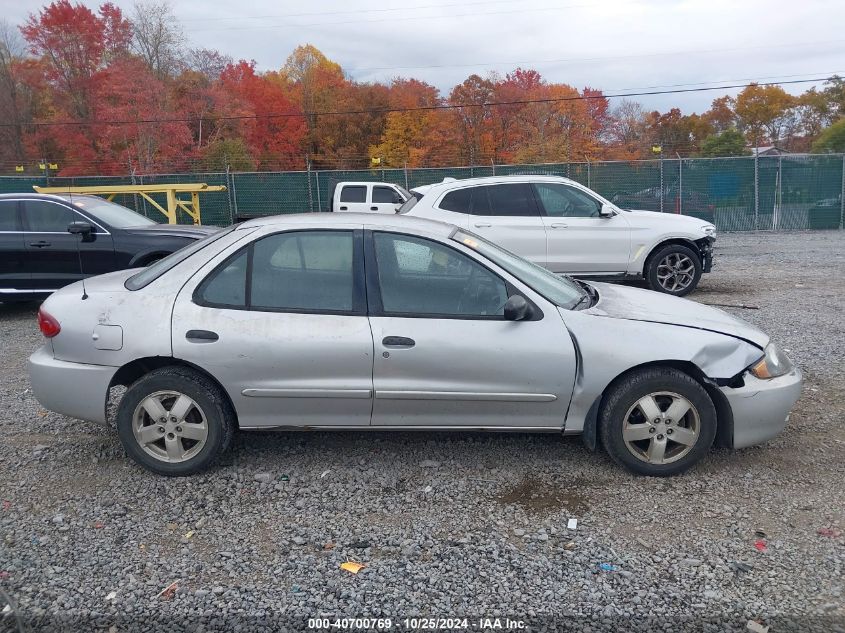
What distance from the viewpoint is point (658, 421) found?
3.97m

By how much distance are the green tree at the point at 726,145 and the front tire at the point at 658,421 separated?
141 feet

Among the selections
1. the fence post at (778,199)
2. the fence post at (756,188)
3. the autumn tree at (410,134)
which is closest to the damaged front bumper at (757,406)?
the fence post at (756,188)

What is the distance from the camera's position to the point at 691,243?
32.0 feet

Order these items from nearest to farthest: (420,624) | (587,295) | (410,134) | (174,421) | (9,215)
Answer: (420,624), (174,421), (587,295), (9,215), (410,134)

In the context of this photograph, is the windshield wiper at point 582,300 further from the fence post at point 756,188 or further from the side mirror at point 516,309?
the fence post at point 756,188

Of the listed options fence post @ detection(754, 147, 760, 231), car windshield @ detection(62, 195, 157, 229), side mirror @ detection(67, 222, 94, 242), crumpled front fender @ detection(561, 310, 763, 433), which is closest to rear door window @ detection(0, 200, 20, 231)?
car windshield @ detection(62, 195, 157, 229)

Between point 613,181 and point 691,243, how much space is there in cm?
1223

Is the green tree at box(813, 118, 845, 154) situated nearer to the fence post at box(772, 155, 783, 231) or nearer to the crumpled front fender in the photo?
the fence post at box(772, 155, 783, 231)

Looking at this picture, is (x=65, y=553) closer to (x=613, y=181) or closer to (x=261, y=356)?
(x=261, y=356)

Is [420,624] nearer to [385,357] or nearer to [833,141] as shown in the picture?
[385,357]

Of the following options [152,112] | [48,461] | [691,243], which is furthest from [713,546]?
[152,112]

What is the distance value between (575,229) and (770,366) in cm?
580

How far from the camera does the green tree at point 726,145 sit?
42719 millimetres

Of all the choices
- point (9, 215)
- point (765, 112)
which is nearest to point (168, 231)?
point (9, 215)
